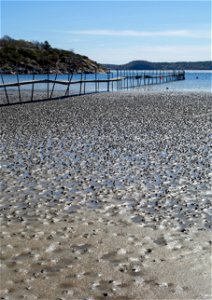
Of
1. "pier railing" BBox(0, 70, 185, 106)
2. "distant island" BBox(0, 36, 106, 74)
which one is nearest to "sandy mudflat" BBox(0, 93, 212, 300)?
"pier railing" BBox(0, 70, 185, 106)

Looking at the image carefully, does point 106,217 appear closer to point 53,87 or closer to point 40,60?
point 53,87

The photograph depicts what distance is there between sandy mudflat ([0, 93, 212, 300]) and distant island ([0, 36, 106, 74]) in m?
115

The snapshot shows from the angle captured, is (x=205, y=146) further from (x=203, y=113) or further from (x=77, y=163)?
(x=203, y=113)

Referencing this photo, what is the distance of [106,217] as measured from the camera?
27.3 feet

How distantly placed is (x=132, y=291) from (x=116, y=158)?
829cm

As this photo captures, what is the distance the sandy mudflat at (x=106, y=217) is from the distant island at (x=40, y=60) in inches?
4545

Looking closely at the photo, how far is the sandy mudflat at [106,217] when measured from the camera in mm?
5680

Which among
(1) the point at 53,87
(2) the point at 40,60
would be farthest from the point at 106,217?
(2) the point at 40,60

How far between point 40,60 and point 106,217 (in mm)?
151518

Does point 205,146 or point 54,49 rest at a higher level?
point 54,49

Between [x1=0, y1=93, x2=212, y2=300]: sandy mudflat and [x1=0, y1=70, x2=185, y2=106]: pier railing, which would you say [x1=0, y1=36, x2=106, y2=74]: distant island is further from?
[x1=0, y1=93, x2=212, y2=300]: sandy mudflat

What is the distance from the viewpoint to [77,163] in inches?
509

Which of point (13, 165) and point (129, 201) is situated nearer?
point (129, 201)

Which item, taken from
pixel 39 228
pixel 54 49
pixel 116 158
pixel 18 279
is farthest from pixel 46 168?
pixel 54 49
